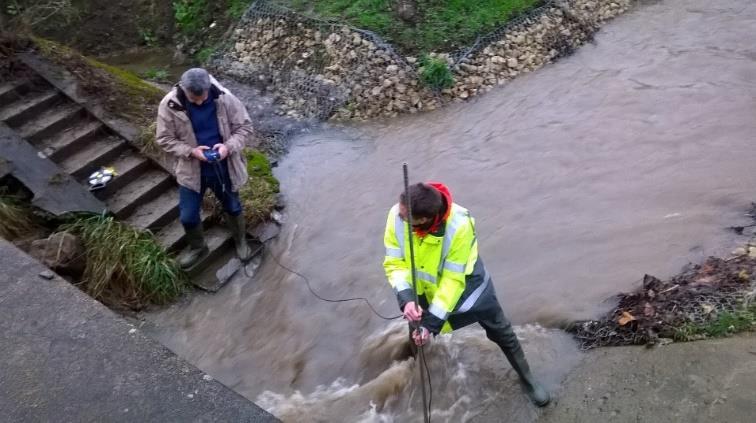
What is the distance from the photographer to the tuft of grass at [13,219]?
229 inches

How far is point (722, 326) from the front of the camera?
14.5ft

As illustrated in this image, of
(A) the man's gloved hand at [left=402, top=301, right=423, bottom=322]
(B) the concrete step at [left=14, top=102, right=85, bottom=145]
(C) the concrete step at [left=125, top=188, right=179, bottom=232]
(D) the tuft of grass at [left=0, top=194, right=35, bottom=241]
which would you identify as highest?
(B) the concrete step at [left=14, top=102, right=85, bottom=145]

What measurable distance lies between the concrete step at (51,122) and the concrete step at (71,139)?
6 centimetres

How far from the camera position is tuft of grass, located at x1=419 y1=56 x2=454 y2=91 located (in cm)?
929

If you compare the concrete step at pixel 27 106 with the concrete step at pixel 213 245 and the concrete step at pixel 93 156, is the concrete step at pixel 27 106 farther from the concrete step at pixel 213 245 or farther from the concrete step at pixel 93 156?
the concrete step at pixel 213 245

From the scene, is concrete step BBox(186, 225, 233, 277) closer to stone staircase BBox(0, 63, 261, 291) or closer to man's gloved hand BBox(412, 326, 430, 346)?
stone staircase BBox(0, 63, 261, 291)

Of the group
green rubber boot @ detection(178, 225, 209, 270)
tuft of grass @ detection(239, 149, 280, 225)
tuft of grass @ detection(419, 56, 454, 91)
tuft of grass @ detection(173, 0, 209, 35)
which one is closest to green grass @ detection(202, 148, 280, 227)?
tuft of grass @ detection(239, 149, 280, 225)

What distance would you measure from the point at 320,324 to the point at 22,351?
263cm

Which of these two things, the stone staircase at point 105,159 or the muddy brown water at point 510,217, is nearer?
the muddy brown water at point 510,217

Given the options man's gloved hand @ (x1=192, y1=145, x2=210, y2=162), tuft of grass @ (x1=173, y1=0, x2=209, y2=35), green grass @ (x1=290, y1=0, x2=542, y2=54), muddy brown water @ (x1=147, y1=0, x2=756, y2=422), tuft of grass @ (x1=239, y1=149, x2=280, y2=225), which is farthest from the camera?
tuft of grass @ (x1=173, y1=0, x2=209, y2=35)

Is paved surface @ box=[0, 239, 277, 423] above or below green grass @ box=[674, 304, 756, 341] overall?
above

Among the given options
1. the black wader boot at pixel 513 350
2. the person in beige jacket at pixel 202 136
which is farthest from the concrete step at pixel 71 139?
the black wader boot at pixel 513 350

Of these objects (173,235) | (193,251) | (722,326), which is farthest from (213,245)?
(722,326)

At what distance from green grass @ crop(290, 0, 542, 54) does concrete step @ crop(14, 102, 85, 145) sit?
4.50 meters
